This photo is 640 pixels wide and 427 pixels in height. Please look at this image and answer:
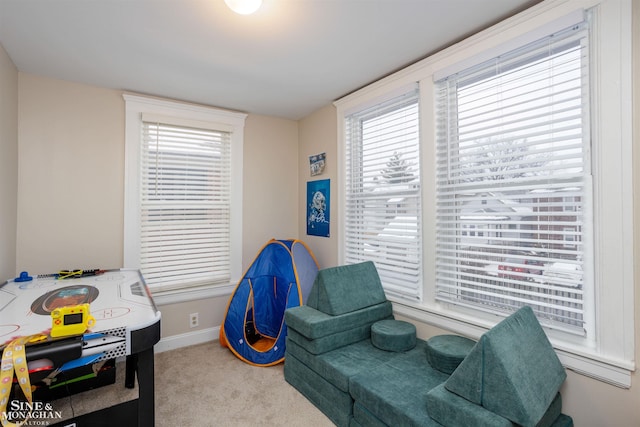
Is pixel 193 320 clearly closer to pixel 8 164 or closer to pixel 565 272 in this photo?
pixel 8 164

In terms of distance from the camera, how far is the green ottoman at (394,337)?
2.13 meters

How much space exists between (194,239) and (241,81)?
163cm

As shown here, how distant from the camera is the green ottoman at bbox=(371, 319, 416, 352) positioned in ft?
7.00

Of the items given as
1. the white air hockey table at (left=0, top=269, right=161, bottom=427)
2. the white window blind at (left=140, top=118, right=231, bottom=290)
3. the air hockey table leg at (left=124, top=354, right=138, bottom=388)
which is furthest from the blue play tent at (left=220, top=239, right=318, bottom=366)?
the white air hockey table at (left=0, top=269, right=161, bottom=427)

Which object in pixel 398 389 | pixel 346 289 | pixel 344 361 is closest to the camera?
pixel 398 389

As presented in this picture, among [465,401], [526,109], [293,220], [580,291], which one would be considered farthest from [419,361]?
[293,220]

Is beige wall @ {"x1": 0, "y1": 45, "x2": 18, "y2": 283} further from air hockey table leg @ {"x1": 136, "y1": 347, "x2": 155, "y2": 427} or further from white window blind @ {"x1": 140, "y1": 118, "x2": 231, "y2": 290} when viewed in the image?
air hockey table leg @ {"x1": 136, "y1": 347, "x2": 155, "y2": 427}

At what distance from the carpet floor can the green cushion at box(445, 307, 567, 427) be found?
3.51ft

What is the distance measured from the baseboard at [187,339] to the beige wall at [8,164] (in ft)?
4.35

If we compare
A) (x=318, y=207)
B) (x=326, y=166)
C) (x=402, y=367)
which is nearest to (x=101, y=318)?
(x=402, y=367)

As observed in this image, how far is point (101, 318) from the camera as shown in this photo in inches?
57.5

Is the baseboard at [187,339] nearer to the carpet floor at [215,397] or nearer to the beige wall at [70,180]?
the beige wall at [70,180]

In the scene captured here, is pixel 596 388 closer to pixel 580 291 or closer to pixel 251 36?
pixel 580 291

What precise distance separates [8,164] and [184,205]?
1288 millimetres
